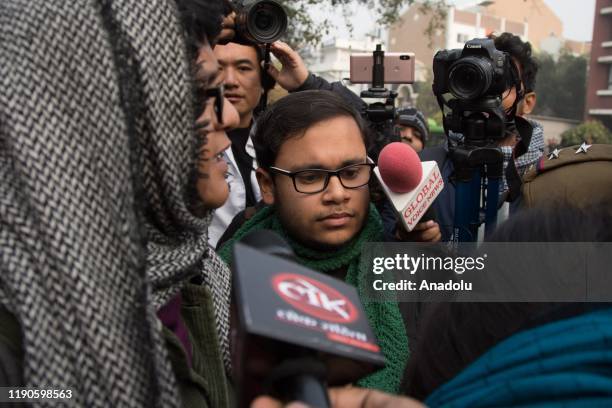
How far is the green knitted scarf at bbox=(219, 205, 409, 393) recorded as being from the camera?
1.53m

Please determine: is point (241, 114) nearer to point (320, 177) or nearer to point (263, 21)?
point (263, 21)

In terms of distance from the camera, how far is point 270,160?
1830 millimetres

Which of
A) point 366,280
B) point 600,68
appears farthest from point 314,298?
point 600,68

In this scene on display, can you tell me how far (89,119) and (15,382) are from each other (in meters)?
0.38

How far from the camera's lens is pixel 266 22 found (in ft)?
8.01

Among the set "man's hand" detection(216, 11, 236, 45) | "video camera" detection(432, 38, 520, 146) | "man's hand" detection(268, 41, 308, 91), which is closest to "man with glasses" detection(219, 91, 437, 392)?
"video camera" detection(432, 38, 520, 146)

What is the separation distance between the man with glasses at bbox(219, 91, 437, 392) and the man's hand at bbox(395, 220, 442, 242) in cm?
6

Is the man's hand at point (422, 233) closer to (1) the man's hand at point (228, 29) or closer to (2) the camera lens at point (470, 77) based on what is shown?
(2) the camera lens at point (470, 77)

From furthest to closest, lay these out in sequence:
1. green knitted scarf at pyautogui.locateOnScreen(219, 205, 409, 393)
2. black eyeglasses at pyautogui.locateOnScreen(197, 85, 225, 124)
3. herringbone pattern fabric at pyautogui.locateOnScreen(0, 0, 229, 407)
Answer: green knitted scarf at pyautogui.locateOnScreen(219, 205, 409, 393)
black eyeglasses at pyautogui.locateOnScreen(197, 85, 225, 124)
herringbone pattern fabric at pyautogui.locateOnScreen(0, 0, 229, 407)

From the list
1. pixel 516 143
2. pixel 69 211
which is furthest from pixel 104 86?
pixel 516 143

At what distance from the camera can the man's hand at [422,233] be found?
1.79 metres

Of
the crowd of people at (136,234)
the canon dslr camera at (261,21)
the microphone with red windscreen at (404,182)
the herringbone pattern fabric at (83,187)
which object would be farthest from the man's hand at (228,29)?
the herringbone pattern fabric at (83,187)

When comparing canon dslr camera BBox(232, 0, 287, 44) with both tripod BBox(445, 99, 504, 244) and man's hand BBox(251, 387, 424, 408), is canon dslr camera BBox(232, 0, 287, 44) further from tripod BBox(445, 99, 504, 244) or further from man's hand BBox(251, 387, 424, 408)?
man's hand BBox(251, 387, 424, 408)

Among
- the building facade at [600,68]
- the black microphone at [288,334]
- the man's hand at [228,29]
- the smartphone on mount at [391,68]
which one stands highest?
the man's hand at [228,29]
